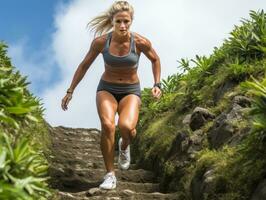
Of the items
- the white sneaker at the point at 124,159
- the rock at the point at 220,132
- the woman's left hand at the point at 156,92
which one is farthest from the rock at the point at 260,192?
the white sneaker at the point at 124,159

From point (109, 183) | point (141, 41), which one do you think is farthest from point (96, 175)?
point (141, 41)

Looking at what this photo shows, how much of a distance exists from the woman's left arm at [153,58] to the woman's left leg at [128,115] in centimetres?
32

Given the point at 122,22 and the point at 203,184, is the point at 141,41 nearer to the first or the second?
the point at 122,22

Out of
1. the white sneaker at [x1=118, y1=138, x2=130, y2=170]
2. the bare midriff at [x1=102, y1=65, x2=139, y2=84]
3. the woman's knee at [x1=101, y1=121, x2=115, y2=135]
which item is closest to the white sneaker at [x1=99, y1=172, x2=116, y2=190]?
the woman's knee at [x1=101, y1=121, x2=115, y2=135]

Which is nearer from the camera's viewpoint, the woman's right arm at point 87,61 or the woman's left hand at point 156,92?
the woman's left hand at point 156,92

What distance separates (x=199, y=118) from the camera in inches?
361

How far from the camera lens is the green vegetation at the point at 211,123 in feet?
21.0

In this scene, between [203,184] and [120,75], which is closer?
[203,184]

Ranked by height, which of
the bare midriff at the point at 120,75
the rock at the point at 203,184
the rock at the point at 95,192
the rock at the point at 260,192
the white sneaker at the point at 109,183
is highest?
the bare midriff at the point at 120,75

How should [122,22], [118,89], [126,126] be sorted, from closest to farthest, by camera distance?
1. [126,126]
2. [122,22]
3. [118,89]

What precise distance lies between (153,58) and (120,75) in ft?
1.96

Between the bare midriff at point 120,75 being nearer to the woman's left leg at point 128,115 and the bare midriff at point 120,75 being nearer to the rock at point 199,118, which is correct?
the woman's left leg at point 128,115

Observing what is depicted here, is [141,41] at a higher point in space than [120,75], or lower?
higher

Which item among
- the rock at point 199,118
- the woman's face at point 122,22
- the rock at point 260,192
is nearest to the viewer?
the rock at point 260,192
